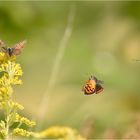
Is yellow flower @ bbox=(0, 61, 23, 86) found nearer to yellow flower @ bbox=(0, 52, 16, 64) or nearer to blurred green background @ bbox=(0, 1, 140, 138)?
yellow flower @ bbox=(0, 52, 16, 64)

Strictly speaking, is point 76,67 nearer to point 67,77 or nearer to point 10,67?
point 67,77

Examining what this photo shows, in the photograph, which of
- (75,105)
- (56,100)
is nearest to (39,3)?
(56,100)

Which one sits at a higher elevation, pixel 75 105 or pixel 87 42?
pixel 87 42

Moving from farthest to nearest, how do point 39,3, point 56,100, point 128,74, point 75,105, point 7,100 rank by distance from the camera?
1. point 39,3
2. point 128,74
3. point 56,100
4. point 75,105
5. point 7,100

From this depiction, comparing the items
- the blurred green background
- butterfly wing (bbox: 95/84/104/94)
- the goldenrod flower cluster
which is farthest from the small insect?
the blurred green background

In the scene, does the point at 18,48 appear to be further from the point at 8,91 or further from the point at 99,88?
the point at 99,88

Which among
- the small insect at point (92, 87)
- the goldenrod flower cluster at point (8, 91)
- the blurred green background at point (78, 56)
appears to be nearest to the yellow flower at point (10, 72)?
the goldenrod flower cluster at point (8, 91)
